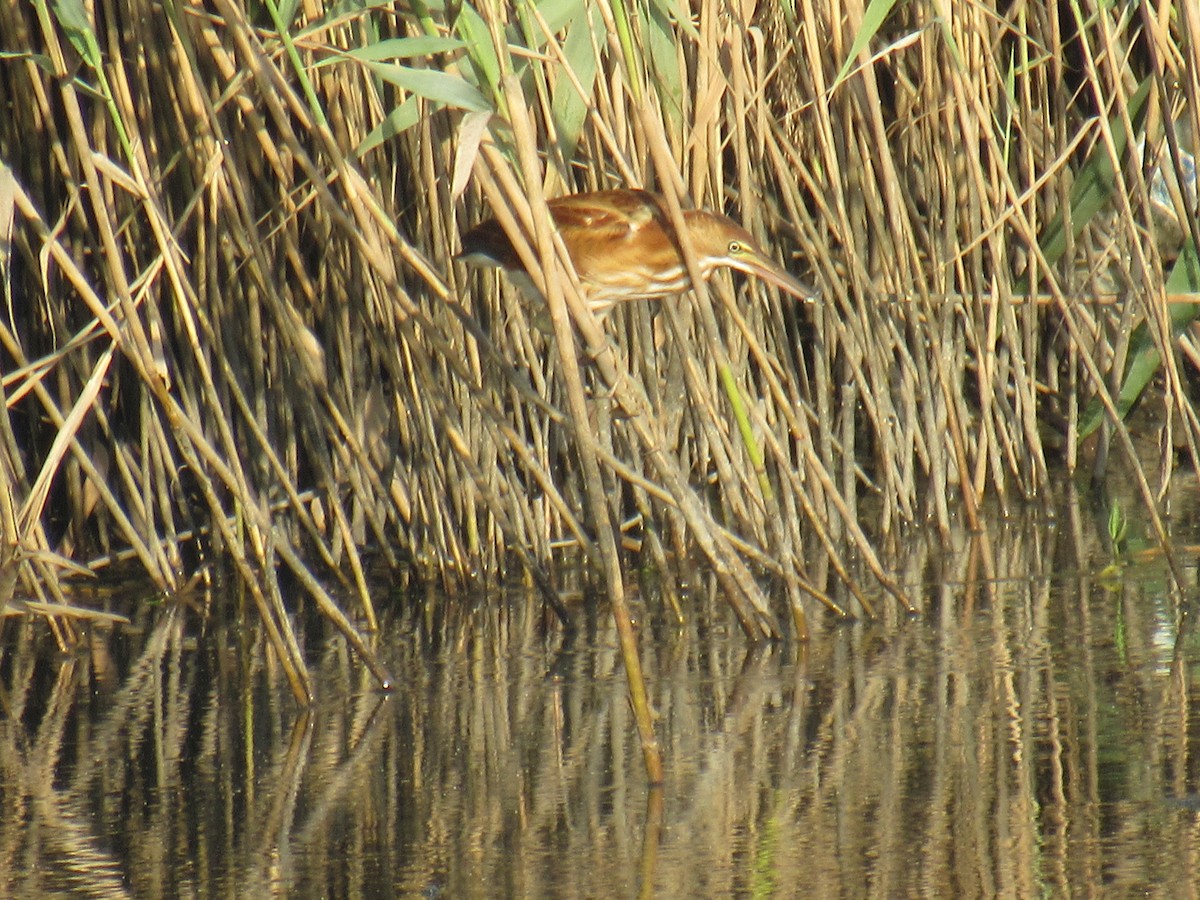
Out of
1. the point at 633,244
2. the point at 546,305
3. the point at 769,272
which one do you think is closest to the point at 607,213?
the point at 633,244

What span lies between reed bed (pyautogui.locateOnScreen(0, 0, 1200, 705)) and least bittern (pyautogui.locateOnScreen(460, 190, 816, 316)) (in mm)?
73

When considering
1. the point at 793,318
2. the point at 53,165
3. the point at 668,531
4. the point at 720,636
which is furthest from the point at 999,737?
the point at 53,165

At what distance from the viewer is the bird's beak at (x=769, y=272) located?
11.2ft

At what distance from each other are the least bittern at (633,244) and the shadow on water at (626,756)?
0.75 metres

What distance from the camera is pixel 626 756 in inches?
112

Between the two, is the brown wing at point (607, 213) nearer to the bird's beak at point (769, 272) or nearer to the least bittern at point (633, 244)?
the least bittern at point (633, 244)

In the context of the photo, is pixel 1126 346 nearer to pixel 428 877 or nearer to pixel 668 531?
pixel 668 531

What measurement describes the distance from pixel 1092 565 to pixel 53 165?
2566 mm

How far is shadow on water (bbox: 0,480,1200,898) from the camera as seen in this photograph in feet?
7.65

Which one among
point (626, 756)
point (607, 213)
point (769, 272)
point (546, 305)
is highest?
point (607, 213)

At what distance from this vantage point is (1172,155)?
346 centimetres

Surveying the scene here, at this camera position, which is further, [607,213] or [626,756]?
[607,213]

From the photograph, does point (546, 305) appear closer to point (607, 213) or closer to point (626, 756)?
point (607, 213)

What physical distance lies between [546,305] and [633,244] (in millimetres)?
412
